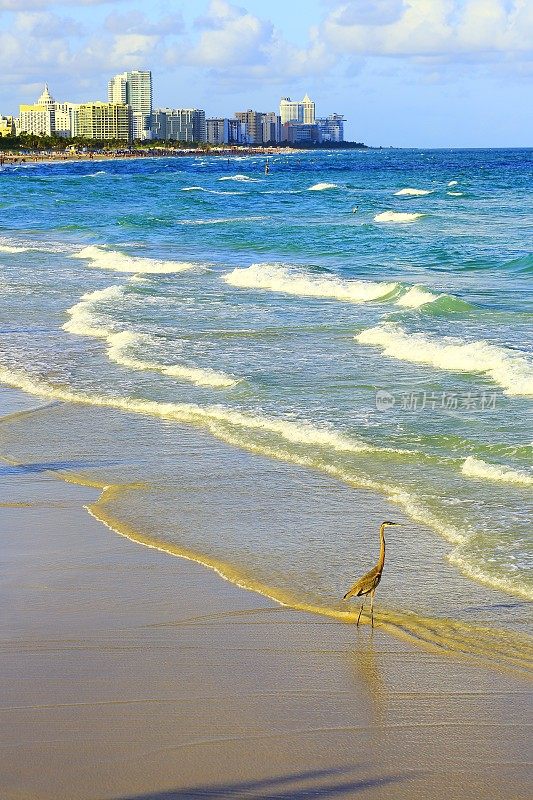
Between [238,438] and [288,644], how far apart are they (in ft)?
14.2

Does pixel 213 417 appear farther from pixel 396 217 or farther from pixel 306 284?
pixel 396 217

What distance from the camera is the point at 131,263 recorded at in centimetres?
2588

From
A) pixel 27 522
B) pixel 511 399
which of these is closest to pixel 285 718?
pixel 27 522

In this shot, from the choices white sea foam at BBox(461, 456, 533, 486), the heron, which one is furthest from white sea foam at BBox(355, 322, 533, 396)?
the heron

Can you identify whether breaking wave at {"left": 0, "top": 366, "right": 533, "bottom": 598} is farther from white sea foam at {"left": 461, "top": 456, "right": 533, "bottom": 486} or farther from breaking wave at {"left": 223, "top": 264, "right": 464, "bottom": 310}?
breaking wave at {"left": 223, "top": 264, "right": 464, "bottom": 310}

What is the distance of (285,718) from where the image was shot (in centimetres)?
459

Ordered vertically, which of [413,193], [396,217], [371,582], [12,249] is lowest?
[371,582]

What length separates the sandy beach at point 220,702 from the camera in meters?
4.11

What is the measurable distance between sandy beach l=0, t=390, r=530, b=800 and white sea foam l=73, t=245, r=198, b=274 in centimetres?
1869

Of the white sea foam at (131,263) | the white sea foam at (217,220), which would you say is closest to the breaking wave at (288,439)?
the white sea foam at (131,263)

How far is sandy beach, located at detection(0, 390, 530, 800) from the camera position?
411 cm

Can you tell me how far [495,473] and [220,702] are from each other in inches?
163

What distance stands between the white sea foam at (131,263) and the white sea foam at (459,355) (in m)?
10.3

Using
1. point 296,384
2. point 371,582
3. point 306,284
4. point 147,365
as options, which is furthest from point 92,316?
point 371,582
